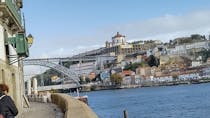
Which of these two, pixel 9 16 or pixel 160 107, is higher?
pixel 9 16

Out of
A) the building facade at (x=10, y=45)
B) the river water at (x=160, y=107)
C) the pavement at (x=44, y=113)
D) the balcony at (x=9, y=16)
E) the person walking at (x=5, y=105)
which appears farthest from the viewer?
the river water at (x=160, y=107)

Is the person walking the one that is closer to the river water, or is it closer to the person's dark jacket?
the person's dark jacket

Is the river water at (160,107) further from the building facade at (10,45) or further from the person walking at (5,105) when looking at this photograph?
the person walking at (5,105)

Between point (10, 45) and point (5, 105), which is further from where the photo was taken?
point (10, 45)

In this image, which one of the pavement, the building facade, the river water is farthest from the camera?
the river water

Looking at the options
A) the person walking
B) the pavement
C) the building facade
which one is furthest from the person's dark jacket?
the building facade

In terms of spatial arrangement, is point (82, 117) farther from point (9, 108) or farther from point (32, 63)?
point (32, 63)

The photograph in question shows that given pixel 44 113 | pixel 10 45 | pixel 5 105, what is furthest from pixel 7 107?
pixel 44 113

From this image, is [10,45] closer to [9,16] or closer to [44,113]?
[9,16]

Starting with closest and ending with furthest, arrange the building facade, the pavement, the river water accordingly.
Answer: the building facade
the pavement
the river water

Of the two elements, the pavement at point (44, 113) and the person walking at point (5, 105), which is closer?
the person walking at point (5, 105)

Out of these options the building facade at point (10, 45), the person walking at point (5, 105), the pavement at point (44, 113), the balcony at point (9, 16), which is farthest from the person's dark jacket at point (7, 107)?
the balcony at point (9, 16)

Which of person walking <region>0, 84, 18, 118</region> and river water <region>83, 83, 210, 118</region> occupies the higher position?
person walking <region>0, 84, 18, 118</region>

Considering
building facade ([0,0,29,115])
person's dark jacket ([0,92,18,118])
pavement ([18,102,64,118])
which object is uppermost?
building facade ([0,0,29,115])
